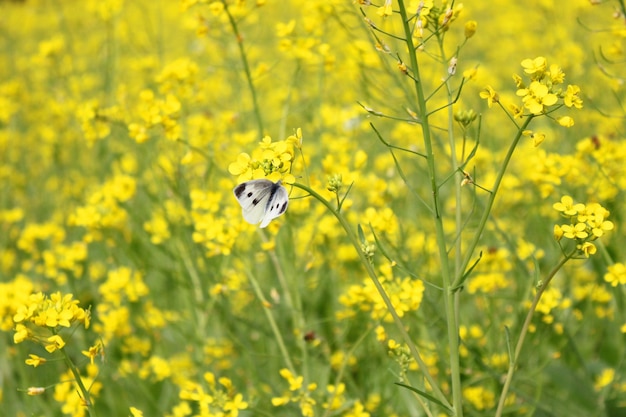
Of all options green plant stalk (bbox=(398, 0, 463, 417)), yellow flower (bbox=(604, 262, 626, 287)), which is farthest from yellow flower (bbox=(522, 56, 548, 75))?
yellow flower (bbox=(604, 262, 626, 287))

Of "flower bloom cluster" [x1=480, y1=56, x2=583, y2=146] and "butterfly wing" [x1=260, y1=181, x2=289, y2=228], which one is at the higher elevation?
"flower bloom cluster" [x1=480, y1=56, x2=583, y2=146]

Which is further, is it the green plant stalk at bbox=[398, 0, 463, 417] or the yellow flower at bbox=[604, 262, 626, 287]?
the yellow flower at bbox=[604, 262, 626, 287]

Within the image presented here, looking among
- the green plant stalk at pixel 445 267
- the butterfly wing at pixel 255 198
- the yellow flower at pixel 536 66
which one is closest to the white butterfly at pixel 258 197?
the butterfly wing at pixel 255 198

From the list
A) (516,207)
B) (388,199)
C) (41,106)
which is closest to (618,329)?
(516,207)

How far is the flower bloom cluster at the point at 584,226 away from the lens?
1550mm

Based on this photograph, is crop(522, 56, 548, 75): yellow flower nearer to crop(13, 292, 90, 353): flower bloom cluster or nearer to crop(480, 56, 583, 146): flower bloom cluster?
crop(480, 56, 583, 146): flower bloom cluster

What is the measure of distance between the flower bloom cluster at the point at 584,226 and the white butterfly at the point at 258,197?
672 mm

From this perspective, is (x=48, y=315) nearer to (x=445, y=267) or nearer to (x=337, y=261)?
(x=445, y=267)

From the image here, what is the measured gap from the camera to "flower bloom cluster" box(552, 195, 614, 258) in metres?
1.55

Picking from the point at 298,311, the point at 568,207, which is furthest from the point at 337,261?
the point at 568,207

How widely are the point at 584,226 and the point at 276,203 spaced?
28.7 inches

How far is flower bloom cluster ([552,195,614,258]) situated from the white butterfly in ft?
2.20

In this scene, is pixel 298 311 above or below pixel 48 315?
below

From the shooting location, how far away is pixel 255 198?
153 centimetres
